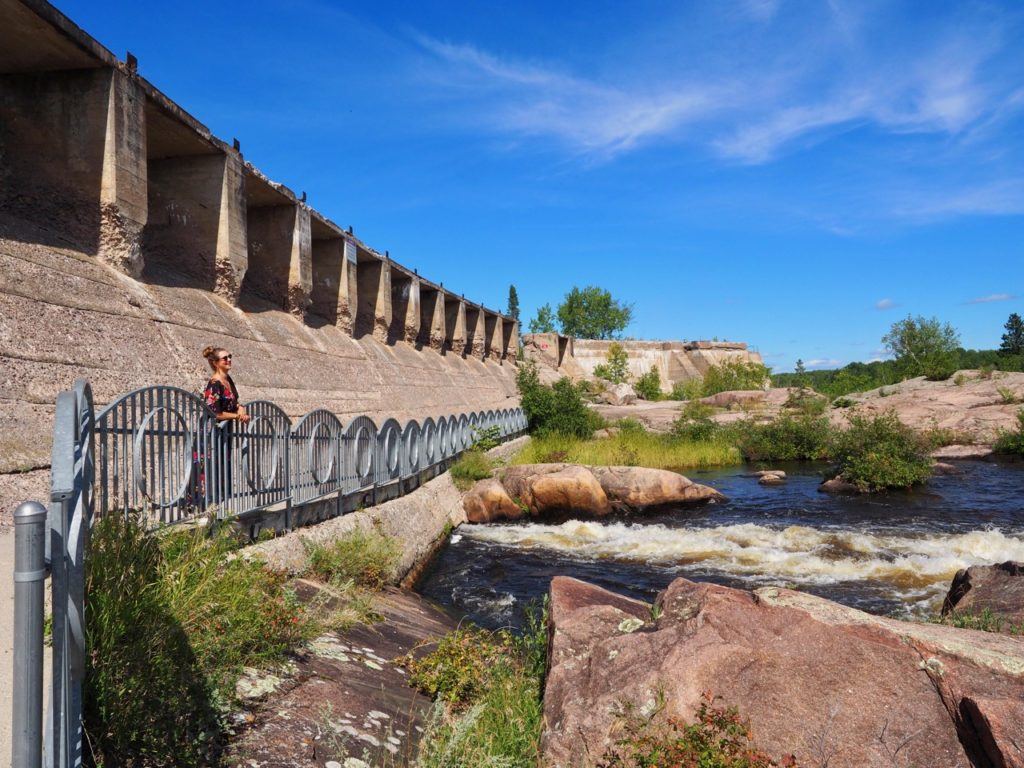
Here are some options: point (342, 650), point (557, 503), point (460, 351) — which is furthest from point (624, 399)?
point (342, 650)

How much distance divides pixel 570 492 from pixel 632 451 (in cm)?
761

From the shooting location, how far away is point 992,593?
5.67 meters

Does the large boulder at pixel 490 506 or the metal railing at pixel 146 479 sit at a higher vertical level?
the metal railing at pixel 146 479

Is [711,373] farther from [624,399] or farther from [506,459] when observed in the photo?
[506,459]

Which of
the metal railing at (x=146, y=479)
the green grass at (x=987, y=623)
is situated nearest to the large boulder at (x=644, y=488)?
the metal railing at (x=146, y=479)

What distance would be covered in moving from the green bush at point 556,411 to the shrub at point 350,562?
16.8 m

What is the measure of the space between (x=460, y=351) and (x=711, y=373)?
31.6 metres

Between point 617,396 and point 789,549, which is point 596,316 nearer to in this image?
point 617,396

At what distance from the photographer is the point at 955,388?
93.0ft

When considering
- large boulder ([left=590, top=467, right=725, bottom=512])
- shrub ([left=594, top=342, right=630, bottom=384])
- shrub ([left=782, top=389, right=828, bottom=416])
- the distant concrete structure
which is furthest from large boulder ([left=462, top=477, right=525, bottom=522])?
the distant concrete structure

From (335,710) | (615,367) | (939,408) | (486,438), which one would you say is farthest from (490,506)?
(615,367)

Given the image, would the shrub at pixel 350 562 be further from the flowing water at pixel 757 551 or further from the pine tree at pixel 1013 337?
the pine tree at pixel 1013 337

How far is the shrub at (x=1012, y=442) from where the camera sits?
20578 mm

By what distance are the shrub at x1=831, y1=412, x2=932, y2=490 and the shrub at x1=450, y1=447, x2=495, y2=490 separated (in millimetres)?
9043
